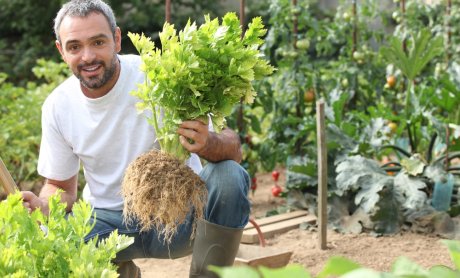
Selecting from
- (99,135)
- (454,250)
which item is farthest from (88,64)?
(454,250)

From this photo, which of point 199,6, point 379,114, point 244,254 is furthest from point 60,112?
point 199,6

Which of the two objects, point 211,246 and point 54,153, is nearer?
point 211,246

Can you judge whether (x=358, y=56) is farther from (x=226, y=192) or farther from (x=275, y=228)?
(x=226, y=192)

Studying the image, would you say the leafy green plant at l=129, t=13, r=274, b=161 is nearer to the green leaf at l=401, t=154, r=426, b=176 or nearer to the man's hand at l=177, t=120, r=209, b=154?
the man's hand at l=177, t=120, r=209, b=154

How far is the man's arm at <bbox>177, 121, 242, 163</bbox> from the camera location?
2.67 metres

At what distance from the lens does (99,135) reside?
310 centimetres

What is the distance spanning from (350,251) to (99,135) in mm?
1650

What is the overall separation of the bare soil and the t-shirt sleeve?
0.90 meters

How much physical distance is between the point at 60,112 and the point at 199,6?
283 inches

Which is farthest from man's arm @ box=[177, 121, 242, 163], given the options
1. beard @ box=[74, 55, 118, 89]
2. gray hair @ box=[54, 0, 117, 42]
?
gray hair @ box=[54, 0, 117, 42]

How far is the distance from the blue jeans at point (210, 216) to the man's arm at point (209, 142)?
1.6 inches

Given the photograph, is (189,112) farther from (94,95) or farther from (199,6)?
(199,6)

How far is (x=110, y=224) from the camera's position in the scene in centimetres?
306

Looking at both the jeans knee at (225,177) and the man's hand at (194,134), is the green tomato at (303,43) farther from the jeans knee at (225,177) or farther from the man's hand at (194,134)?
the man's hand at (194,134)
